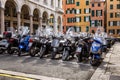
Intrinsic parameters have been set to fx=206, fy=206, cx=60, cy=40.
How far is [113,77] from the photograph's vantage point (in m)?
6.47

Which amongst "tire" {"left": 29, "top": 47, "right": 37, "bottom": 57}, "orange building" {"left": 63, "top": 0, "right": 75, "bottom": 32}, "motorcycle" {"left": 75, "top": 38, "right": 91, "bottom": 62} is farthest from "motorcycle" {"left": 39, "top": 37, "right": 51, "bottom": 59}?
"orange building" {"left": 63, "top": 0, "right": 75, "bottom": 32}

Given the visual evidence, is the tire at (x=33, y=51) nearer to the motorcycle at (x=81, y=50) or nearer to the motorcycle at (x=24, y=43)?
the motorcycle at (x=24, y=43)

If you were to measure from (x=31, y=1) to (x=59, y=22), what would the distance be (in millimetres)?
14577

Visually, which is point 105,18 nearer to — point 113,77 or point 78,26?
point 78,26

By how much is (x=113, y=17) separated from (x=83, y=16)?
25.6 ft

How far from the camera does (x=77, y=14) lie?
183 ft

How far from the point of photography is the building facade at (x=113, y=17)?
5328cm

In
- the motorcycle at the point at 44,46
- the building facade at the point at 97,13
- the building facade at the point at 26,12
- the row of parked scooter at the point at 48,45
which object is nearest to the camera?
the row of parked scooter at the point at 48,45

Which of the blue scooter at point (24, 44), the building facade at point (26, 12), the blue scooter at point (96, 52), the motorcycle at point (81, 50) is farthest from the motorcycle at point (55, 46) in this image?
the building facade at point (26, 12)

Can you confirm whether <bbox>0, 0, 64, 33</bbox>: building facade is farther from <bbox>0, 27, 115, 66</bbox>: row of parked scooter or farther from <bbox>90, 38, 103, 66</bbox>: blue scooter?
<bbox>90, 38, 103, 66</bbox>: blue scooter

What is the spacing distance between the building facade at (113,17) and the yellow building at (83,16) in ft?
17.2

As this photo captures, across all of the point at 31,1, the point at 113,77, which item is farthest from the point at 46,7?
the point at 113,77

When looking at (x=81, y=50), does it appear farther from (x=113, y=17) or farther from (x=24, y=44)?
(x=113, y=17)

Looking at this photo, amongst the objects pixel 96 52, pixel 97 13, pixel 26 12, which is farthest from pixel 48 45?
pixel 97 13
